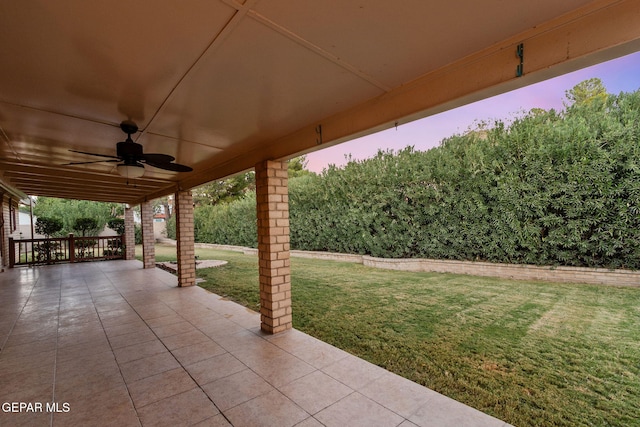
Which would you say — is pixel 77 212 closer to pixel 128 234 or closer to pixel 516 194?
pixel 128 234

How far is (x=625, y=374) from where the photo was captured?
2.49m

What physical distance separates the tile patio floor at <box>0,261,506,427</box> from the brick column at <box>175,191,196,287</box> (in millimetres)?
1535

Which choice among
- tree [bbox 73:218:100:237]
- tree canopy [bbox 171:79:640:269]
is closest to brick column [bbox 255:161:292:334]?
tree canopy [bbox 171:79:640:269]

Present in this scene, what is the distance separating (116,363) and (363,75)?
11.8 feet

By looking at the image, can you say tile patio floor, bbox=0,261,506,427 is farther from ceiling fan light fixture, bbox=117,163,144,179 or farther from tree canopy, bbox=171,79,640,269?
tree canopy, bbox=171,79,640,269

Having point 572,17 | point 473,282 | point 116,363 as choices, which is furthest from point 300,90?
point 473,282

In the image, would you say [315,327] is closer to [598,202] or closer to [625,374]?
[625,374]

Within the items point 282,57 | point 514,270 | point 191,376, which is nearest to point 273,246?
point 191,376

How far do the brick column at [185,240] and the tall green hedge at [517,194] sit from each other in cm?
473

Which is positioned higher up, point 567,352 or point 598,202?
point 598,202

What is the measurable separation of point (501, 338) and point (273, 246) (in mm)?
2889

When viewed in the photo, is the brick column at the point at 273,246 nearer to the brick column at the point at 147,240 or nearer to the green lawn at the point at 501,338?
the green lawn at the point at 501,338

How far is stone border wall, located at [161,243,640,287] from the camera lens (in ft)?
16.3

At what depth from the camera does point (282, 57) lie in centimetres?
174
